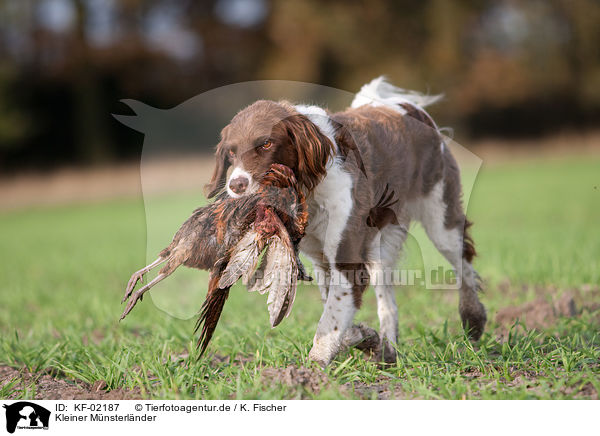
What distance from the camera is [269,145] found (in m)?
2.90

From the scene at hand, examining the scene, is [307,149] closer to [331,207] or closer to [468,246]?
[331,207]

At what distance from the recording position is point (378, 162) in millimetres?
A: 3371

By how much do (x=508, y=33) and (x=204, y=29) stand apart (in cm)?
1080

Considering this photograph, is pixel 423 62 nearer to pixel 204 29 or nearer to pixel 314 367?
pixel 204 29

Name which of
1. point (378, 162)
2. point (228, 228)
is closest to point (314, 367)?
point (228, 228)

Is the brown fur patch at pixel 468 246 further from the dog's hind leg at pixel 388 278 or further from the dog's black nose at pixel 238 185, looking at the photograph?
the dog's black nose at pixel 238 185

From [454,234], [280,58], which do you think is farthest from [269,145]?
[280,58]

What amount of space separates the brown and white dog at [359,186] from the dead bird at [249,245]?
0.29ft

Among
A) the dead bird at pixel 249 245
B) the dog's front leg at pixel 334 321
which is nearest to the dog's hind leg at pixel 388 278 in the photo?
the dog's front leg at pixel 334 321

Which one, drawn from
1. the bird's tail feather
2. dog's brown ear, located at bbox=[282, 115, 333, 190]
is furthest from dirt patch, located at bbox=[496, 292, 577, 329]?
the bird's tail feather

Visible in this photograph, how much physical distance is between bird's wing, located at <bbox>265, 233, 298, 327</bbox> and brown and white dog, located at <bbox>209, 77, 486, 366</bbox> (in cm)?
29

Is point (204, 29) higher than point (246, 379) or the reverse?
higher
